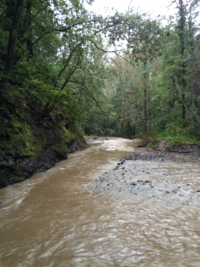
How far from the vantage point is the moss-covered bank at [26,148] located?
487 cm

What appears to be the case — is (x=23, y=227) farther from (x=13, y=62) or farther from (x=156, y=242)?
(x=13, y=62)

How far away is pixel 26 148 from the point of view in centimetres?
589

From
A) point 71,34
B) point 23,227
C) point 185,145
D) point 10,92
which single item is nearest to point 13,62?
point 10,92

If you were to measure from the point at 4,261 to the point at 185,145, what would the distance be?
10.7 metres

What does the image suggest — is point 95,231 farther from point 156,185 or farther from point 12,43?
point 12,43

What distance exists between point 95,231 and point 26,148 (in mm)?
4305

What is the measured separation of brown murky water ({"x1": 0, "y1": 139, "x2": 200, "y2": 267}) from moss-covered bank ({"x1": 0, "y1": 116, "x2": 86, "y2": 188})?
3.32 ft

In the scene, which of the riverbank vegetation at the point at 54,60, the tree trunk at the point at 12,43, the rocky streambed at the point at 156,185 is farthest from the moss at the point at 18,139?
the rocky streambed at the point at 156,185

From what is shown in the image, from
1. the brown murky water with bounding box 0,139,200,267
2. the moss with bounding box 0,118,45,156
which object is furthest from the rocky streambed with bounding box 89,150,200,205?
the moss with bounding box 0,118,45,156

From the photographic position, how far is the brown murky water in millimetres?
1938

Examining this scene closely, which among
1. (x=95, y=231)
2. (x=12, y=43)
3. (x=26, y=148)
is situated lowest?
(x=95, y=231)

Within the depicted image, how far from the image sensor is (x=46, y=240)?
231 cm

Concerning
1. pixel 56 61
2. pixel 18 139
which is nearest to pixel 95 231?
pixel 18 139

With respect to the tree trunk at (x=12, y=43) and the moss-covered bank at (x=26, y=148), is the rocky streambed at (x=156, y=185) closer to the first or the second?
the moss-covered bank at (x=26, y=148)
